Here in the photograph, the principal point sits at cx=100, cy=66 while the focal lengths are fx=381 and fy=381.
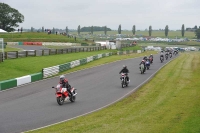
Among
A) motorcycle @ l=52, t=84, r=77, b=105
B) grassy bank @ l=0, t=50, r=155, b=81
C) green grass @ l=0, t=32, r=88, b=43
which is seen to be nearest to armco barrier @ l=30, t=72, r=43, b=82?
grassy bank @ l=0, t=50, r=155, b=81

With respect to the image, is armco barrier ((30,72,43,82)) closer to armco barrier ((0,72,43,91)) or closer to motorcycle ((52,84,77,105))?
armco barrier ((0,72,43,91))

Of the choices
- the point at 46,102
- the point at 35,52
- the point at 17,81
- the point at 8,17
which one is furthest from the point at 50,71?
the point at 8,17

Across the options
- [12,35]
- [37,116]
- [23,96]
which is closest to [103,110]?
[37,116]

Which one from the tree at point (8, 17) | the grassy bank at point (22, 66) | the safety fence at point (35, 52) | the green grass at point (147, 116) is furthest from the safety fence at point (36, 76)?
the tree at point (8, 17)

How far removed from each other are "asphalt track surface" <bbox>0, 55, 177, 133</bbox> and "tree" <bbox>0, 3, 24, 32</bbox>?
271ft

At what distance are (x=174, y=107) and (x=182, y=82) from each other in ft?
42.7

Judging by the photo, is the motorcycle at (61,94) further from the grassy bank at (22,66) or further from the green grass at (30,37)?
the green grass at (30,37)

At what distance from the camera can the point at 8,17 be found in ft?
368

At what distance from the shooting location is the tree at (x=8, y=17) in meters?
112

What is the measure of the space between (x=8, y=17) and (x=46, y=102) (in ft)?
313

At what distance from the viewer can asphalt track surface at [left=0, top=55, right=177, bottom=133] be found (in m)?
16.2

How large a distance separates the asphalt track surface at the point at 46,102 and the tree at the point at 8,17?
82746mm

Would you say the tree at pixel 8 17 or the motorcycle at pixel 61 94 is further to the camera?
the tree at pixel 8 17

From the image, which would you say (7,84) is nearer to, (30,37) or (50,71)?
(50,71)
